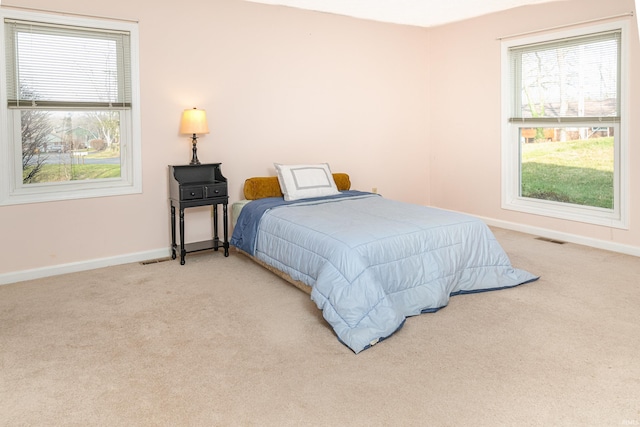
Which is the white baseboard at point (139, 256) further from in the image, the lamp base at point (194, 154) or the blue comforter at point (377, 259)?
the blue comforter at point (377, 259)

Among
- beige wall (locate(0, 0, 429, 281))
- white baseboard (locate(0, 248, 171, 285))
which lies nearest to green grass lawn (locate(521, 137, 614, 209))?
beige wall (locate(0, 0, 429, 281))

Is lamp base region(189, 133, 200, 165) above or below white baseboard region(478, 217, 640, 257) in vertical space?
above

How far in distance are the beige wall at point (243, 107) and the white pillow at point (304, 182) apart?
0.48 meters

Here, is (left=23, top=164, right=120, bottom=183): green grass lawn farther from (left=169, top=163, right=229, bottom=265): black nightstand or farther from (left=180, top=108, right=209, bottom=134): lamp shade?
(left=180, top=108, right=209, bottom=134): lamp shade

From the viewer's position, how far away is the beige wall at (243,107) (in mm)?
4363

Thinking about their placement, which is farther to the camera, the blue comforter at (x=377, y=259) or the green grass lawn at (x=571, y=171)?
the green grass lawn at (x=571, y=171)

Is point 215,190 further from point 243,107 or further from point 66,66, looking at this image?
point 66,66

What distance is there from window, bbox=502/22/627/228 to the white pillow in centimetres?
216

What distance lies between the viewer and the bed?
3.01m

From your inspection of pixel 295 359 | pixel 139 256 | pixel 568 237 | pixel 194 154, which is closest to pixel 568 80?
pixel 568 237

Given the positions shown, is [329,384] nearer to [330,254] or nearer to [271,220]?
[330,254]

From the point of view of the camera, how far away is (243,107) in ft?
16.8

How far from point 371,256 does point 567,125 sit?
10.3 ft

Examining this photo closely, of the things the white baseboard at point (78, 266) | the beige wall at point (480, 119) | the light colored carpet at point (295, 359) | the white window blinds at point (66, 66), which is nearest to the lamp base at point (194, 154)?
the white window blinds at point (66, 66)
